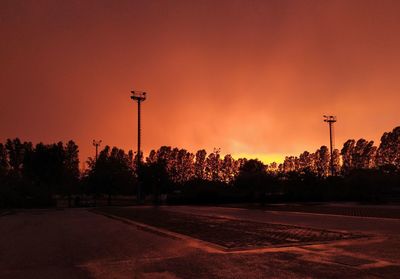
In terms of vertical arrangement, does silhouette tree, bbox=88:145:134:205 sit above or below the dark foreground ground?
above

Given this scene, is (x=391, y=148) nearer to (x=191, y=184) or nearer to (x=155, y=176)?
(x=191, y=184)

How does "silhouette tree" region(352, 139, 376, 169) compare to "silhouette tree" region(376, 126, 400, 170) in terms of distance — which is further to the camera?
"silhouette tree" region(352, 139, 376, 169)

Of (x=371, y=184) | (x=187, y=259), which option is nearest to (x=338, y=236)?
(x=187, y=259)

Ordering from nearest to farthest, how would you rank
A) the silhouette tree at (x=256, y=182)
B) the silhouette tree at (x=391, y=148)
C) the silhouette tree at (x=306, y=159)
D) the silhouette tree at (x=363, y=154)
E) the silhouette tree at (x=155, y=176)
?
1. the silhouette tree at (x=256, y=182)
2. the silhouette tree at (x=155, y=176)
3. the silhouette tree at (x=391, y=148)
4. the silhouette tree at (x=363, y=154)
5. the silhouette tree at (x=306, y=159)

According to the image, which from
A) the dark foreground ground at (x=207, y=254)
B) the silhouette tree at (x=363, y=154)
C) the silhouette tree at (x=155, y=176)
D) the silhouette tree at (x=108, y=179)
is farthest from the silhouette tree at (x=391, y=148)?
the dark foreground ground at (x=207, y=254)

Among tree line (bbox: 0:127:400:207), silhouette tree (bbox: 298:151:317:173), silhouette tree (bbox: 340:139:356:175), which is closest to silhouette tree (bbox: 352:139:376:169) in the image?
silhouette tree (bbox: 340:139:356:175)

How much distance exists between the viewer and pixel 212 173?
124 metres

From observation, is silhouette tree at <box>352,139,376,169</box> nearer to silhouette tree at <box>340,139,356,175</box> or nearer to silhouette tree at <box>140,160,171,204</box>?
silhouette tree at <box>340,139,356,175</box>

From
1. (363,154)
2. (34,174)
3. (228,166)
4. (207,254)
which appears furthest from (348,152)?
(207,254)

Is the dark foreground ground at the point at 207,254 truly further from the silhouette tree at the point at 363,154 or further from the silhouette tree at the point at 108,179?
the silhouette tree at the point at 363,154

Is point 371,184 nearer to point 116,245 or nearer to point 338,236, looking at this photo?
point 338,236

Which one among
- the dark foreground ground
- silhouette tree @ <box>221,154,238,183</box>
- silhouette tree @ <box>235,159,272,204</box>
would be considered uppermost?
silhouette tree @ <box>221,154,238,183</box>

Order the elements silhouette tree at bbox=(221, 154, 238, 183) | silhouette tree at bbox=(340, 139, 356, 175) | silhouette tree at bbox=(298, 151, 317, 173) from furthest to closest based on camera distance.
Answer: silhouette tree at bbox=(298, 151, 317, 173) < silhouette tree at bbox=(221, 154, 238, 183) < silhouette tree at bbox=(340, 139, 356, 175)

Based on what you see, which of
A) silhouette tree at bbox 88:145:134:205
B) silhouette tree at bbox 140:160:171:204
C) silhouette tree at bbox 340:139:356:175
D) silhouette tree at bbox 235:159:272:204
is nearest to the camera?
silhouette tree at bbox 235:159:272:204
